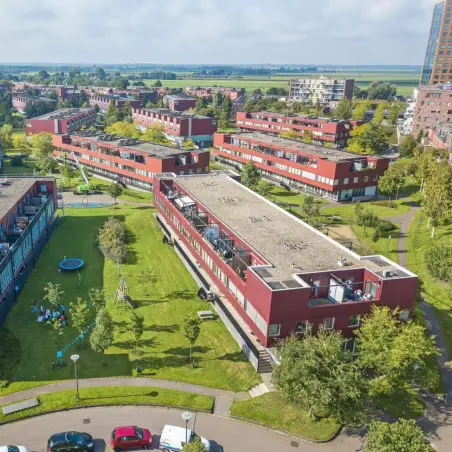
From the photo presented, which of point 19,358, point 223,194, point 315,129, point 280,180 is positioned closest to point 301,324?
point 19,358

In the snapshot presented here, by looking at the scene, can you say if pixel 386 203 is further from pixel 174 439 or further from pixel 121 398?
pixel 174 439

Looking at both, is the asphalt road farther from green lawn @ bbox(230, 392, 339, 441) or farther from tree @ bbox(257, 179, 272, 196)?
tree @ bbox(257, 179, 272, 196)

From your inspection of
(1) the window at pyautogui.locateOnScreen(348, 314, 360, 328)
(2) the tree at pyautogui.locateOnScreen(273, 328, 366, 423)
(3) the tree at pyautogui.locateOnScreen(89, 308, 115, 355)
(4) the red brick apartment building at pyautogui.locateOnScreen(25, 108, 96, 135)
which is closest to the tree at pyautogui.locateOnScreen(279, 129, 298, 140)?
(4) the red brick apartment building at pyautogui.locateOnScreen(25, 108, 96, 135)

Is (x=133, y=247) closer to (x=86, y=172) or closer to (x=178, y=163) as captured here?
(x=178, y=163)

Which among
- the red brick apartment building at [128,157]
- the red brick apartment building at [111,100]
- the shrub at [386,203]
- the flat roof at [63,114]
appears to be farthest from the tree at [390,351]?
the red brick apartment building at [111,100]

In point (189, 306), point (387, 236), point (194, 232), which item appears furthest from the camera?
point (387, 236)
